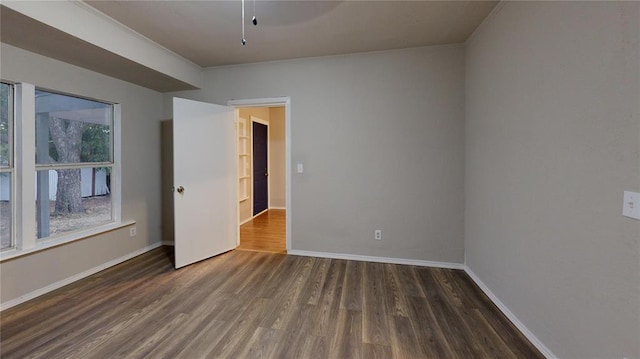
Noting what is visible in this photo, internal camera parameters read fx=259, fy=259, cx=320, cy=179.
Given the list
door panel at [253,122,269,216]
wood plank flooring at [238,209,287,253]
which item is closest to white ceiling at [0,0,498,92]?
wood plank flooring at [238,209,287,253]

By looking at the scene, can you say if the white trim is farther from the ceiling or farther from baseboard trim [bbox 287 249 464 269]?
baseboard trim [bbox 287 249 464 269]

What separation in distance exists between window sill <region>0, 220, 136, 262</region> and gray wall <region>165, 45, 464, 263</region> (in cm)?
218

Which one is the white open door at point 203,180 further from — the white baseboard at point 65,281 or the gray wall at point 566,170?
the gray wall at point 566,170

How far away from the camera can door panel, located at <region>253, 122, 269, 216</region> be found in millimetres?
5684

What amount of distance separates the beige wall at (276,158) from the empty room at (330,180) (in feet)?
8.01

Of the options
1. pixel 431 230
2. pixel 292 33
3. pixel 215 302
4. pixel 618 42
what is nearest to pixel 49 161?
pixel 215 302

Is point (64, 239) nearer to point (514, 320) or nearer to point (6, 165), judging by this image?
point (6, 165)

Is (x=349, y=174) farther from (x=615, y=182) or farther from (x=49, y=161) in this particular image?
(x=49, y=161)

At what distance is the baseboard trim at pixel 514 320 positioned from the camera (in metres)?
1.65

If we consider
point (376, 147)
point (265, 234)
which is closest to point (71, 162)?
point (265, 234)

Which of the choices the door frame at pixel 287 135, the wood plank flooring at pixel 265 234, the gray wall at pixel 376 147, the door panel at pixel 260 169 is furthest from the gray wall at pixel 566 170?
the door panel at pixel 260 169

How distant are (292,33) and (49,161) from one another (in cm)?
274

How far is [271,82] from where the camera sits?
11.2 ft

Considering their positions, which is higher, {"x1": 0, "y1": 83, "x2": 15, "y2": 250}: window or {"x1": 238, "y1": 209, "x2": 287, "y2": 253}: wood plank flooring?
{"x1": 0, "y1": 83, "x2": 15, "y2": 250}: window
